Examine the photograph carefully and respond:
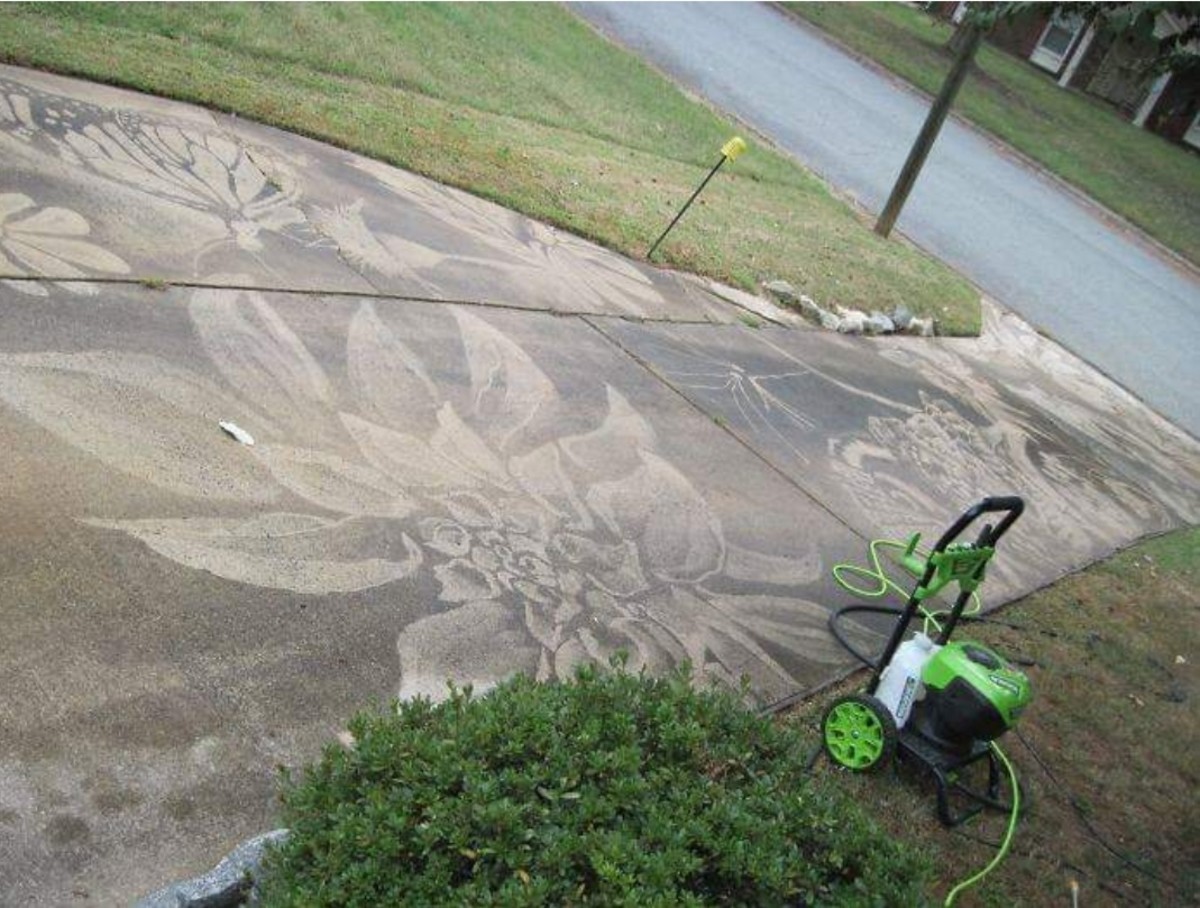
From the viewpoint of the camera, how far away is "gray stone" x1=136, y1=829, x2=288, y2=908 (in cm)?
249

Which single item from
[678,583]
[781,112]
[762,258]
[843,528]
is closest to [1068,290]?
[781,112]

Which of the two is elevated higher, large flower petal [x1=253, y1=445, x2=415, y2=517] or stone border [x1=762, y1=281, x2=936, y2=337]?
stone border [x1=762, y1=281, x2=936, y2=337]

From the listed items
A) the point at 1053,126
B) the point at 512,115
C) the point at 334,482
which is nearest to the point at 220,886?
the point at 334,482

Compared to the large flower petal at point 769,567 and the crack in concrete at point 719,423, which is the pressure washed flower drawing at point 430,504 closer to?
the large flower petal at point 769,567

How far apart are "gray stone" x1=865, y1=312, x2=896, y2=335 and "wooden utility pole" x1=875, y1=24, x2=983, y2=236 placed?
349cm

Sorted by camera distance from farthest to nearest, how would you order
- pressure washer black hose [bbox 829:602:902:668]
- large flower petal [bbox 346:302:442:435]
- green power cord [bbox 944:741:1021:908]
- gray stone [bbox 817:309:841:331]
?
gray stone [bbox 817:309:841:331] → large flower petal [bbox 346:302:442:435] → pressure washer black hose [bbox 829:602:902:668] → green power cord [bbox 944:741:1021:908]

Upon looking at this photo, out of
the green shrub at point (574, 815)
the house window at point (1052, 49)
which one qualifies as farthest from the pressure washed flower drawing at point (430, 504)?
the house window at point (1052, 49)

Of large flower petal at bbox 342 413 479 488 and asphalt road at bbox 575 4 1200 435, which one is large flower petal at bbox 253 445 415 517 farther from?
asphalt road at bbox 575 4 1200 435

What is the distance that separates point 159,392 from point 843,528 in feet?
12.7

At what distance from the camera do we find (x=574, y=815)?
250 centimetres

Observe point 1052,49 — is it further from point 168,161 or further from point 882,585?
point 168,161

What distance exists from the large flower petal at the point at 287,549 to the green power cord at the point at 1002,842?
2349mm

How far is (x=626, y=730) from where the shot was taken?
2.81 meters

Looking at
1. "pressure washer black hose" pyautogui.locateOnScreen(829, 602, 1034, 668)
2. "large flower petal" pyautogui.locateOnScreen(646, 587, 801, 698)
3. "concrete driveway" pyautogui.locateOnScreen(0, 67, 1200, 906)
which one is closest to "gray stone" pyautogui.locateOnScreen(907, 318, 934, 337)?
"concrete driveway" pyautogui.locateOnScreen(0, 67, 1200, 906)
